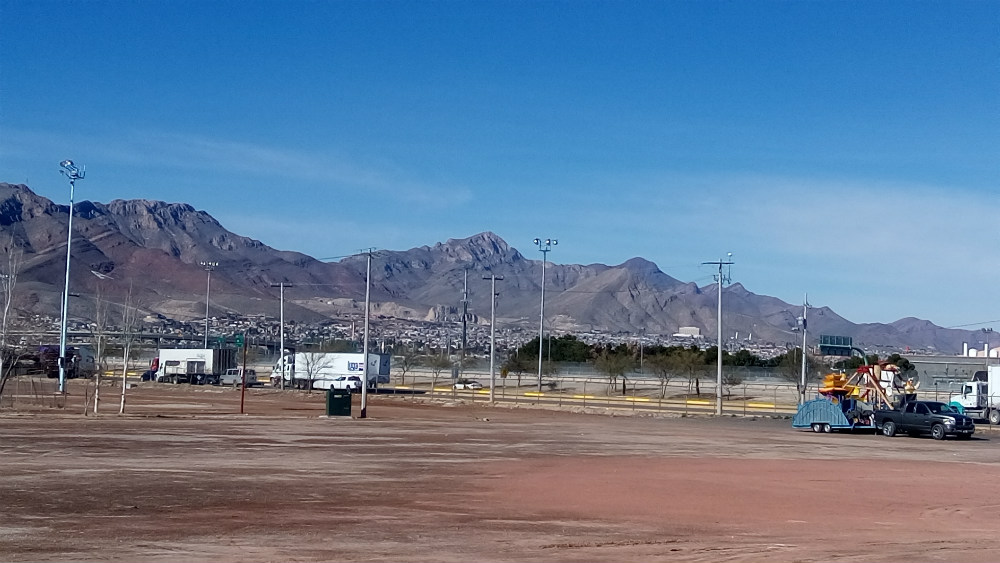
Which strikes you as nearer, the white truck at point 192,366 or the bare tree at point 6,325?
the bare tree at point 6,325

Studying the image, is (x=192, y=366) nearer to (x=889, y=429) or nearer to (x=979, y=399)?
(x=979, y=399)

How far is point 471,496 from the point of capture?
2189 cm

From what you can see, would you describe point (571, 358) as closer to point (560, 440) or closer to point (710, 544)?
point (560, 440)

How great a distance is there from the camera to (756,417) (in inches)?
2494

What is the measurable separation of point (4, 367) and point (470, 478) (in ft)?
111

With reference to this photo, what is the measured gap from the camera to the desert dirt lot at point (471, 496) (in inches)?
605

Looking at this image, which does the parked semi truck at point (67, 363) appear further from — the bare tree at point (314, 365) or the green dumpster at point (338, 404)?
the green dumpster at point (338, 404)

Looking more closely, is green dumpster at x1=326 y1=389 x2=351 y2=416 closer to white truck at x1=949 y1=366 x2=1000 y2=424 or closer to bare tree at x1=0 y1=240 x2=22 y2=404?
bare tree at x1=0 y1=240 x2=22 y2=404

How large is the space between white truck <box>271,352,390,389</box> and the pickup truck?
46091 mm

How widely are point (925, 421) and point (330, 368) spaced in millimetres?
53135

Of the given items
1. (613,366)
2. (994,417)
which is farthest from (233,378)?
(994,417)

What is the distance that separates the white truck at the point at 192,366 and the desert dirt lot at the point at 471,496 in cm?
5865

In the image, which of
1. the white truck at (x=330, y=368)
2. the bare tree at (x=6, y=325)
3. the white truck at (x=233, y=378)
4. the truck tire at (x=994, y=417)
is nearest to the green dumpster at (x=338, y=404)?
the bare tree at (x=6, y=325)

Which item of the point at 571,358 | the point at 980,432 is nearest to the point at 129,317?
the point at 980,432
